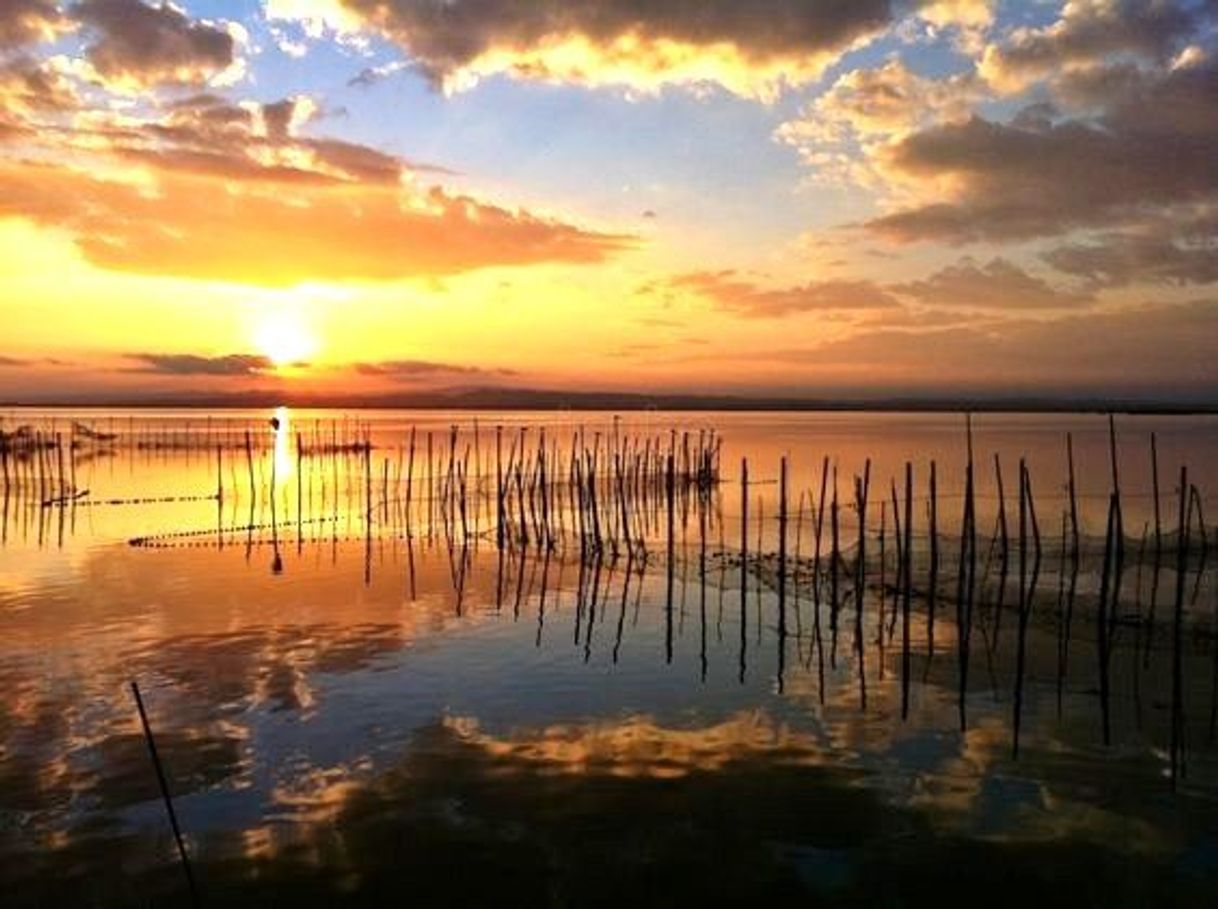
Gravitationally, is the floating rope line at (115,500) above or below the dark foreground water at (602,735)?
above

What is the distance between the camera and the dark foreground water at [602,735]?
22.0 ft

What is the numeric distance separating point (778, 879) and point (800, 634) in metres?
7.20

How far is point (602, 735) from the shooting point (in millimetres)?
9453

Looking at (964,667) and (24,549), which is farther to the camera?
(24,549)

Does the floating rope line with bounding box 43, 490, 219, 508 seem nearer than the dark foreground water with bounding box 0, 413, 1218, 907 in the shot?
No

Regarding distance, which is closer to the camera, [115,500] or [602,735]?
[602,735]

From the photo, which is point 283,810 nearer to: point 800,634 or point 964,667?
point 964,667

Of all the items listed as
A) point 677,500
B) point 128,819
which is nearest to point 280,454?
point 677,500

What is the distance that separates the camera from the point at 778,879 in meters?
6.62

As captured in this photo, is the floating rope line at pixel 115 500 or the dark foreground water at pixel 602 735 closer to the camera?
the dark foreground water at pixel 602 735

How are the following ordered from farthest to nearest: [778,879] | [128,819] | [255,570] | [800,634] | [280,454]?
[280,454] → [255,570] → [800,634] → [128,819] → [778,879]

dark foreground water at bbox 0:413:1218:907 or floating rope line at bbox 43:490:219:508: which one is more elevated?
floating rope line at bbox 43:490:219:508

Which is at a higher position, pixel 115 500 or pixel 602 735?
pixel 115 500

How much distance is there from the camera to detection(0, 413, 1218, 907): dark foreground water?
671 centimetres
